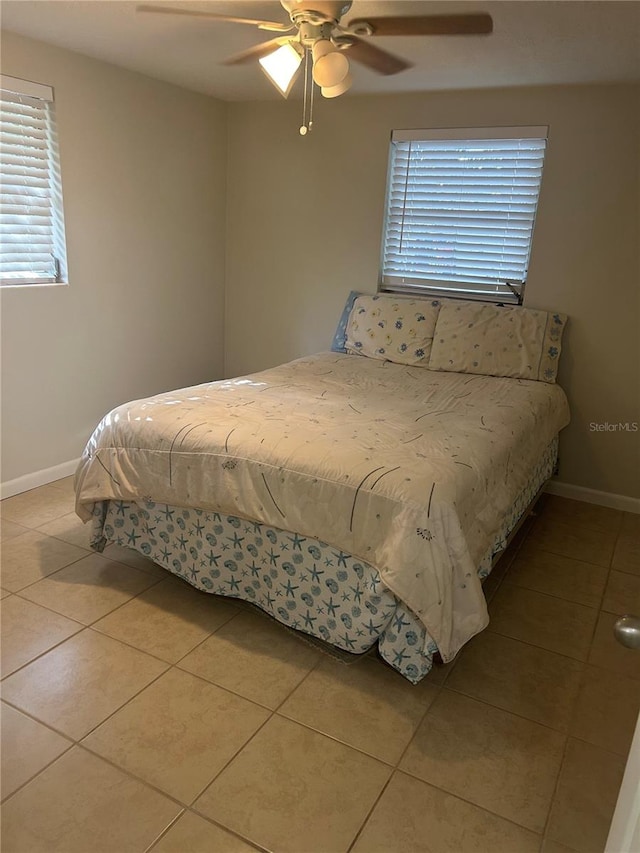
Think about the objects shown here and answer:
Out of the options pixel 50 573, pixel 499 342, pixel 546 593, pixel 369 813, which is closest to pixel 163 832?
pixel 369 813

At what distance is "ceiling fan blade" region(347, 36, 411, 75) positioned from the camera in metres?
2.35

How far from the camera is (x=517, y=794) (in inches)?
63.8


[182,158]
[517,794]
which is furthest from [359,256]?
[517,794]

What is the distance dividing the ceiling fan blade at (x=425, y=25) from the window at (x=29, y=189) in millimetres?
1639

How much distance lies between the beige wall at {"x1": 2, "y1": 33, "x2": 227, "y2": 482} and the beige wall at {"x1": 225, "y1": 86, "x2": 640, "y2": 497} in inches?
10.8

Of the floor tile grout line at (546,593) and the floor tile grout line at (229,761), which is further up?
the floor tile grout line at (546,593)

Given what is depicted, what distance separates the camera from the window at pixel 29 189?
9.41ft

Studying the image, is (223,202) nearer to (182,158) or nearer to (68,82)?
(182,158)

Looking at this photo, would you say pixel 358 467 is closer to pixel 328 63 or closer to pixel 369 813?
pixel 369 813

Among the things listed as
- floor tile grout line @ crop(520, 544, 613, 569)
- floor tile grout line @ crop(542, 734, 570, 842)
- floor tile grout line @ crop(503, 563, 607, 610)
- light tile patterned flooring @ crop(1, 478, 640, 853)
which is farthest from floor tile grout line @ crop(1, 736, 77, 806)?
floor tile grout line @ crop(520, 544, 613, 569)

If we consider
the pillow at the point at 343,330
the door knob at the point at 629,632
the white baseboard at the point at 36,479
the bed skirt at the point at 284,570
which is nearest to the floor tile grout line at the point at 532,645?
the bed skirt at the point at 284,570

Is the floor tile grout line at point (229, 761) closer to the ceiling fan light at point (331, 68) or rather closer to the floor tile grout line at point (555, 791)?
the floor tile grout line at point (555, 791)

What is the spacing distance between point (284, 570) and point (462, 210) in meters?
2.42

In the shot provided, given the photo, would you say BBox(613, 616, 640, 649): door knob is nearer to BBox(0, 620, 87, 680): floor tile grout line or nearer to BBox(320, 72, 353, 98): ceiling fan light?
BBox(0, 620, 87, 680): floor tile grout line
